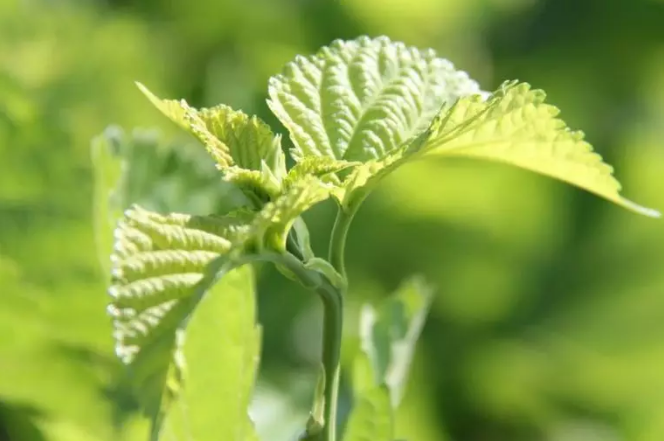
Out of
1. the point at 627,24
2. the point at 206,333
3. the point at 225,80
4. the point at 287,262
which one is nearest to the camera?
the point at 287,262

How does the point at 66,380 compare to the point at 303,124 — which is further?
the point at 66,380

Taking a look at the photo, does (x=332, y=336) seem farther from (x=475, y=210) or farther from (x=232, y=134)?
(x=475, y=210)

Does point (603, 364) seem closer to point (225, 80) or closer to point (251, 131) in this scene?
point (225, 80)

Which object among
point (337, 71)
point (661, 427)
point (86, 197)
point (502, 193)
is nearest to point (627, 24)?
point (502, 193)

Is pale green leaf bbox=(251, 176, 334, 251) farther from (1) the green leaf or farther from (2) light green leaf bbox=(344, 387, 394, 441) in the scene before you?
(2) light green leaf bbox=(344, 387, 394, 441)

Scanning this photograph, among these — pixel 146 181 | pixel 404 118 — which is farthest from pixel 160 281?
pixel 146 181

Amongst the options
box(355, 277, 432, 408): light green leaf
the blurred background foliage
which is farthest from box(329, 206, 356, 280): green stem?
the blurred background foliage

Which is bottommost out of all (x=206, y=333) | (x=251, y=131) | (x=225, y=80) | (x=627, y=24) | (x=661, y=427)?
(x=661, y=427)
